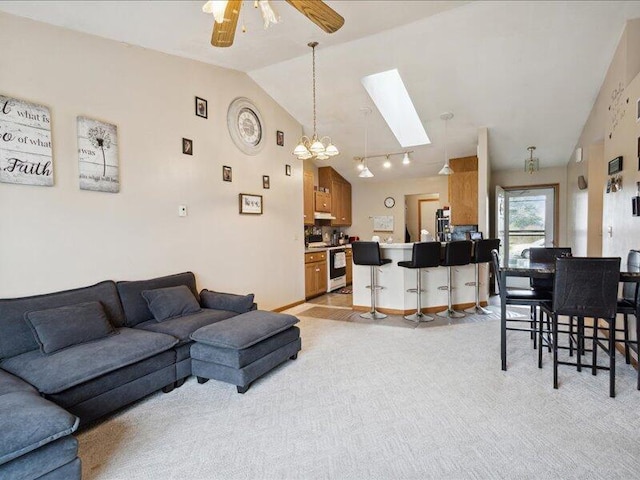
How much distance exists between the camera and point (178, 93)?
3.71 metres

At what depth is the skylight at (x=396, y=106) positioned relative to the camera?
15.1 ft

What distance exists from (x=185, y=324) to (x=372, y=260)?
2.55 metres

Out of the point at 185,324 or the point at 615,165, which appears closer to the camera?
the point at 185,324

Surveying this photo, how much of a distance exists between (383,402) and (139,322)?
2.23 meters

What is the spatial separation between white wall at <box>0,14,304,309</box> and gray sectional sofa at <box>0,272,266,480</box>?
25 cm

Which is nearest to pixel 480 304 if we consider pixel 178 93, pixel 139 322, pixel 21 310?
pixel 139 322

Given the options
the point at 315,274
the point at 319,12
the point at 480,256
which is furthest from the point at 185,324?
the point at 480,256

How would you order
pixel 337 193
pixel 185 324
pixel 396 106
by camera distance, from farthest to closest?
pixel 337 193 < pixel 396 106 < pixel 185 324

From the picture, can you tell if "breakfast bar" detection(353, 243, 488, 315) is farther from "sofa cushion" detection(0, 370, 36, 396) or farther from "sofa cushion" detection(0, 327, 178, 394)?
"sofa cushion" detection(0, 370, 36, 396)

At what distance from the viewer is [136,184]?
3314 millimetres

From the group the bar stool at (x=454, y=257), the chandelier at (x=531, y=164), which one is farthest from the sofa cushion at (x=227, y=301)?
the chandelier at (x=531, y=164)

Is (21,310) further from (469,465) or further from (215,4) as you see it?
(469,465)

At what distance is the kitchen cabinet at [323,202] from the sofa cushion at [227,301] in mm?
3334

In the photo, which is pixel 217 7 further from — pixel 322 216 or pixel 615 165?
pixel 322 216
